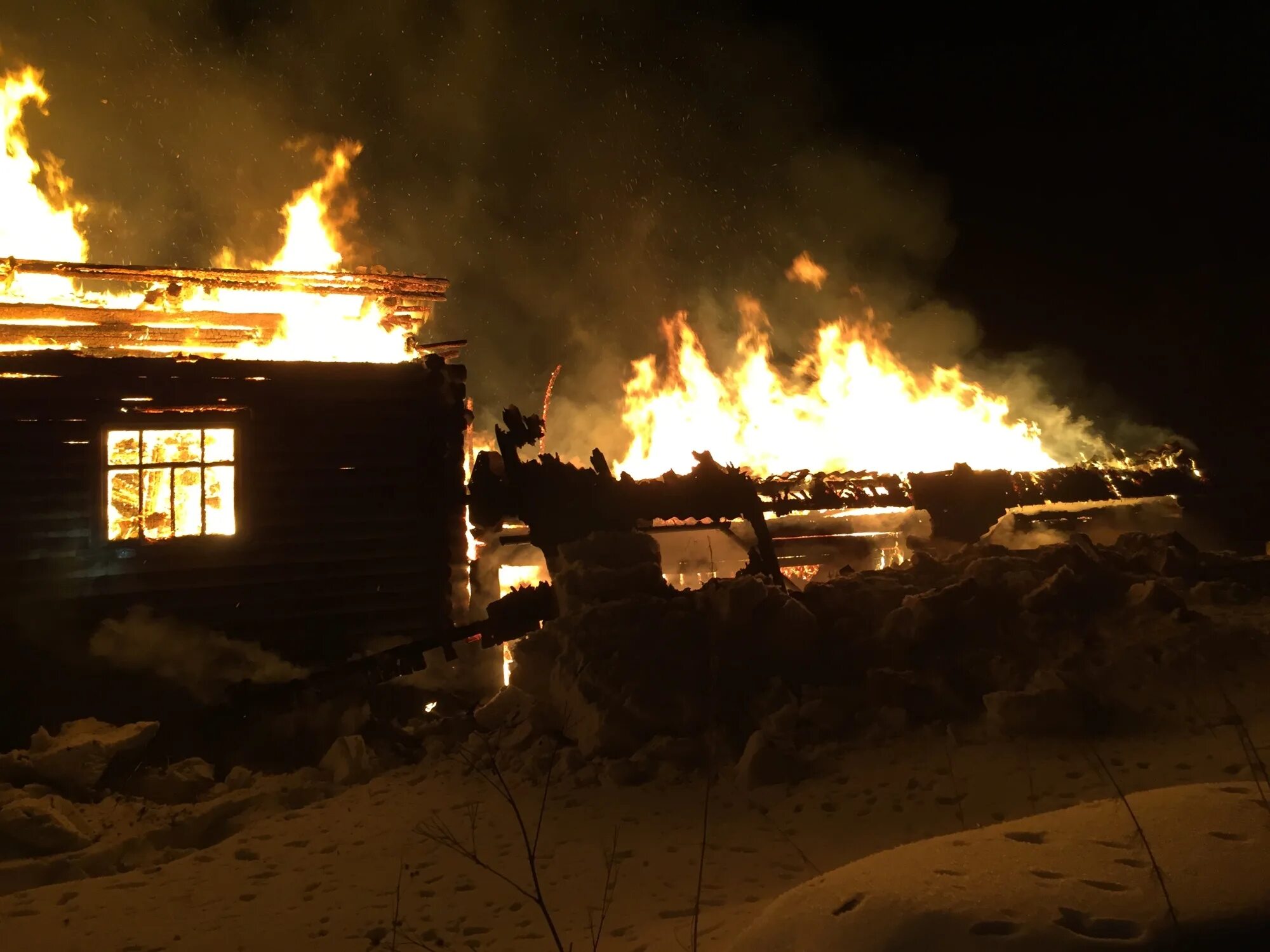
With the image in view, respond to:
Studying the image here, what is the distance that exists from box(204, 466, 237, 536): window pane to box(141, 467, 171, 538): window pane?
480 millimetres

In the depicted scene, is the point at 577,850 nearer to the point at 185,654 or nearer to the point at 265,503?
the point at 185,654

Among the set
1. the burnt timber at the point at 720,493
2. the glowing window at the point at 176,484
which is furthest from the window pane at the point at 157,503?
the burnt timber at the point at 720,493

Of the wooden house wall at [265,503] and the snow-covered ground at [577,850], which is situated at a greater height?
the wooden house wall at [265,503]

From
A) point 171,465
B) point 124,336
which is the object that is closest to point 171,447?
point 171,465

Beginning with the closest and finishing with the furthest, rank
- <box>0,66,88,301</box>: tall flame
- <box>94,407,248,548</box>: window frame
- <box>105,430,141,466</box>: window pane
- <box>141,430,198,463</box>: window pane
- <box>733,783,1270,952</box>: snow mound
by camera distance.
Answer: <box>733,783,1270,952</box>: snow mound, <box>94,407,248,548</box>: window frame, <box>105,430,141,466</box>: window pane, <box>141,430,198,463</box>: window pane, <box>0,66,88,301</box>: tall flame

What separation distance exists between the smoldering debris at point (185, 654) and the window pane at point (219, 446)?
2.17m

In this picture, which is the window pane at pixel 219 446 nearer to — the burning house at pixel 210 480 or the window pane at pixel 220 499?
the burning house at pixel 210 480

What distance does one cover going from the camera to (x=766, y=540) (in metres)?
11.5

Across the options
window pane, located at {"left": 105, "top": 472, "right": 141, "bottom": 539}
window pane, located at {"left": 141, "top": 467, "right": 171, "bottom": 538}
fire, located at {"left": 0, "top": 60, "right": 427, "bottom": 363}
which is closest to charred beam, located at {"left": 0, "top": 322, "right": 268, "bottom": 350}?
fire, located at {"left": 0, "top": 60, "right": 427, "bottom": 363}

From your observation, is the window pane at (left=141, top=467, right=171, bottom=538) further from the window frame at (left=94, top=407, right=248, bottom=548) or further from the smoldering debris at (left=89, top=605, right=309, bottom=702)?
the smoldering debris at (left=89, top=605, right=309, bottom=702)

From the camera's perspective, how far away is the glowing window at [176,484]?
1031 centimetres

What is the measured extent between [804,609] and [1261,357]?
98.7ft

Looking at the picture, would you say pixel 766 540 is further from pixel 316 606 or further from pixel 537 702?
pixel 316 606

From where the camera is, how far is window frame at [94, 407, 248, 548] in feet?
32.5
